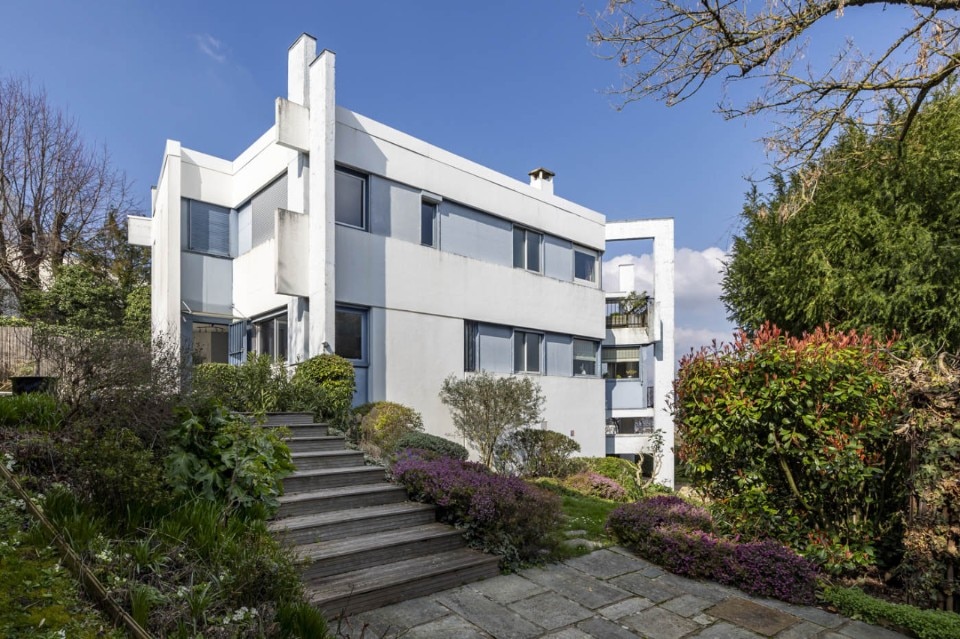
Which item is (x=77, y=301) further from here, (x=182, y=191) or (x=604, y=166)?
(x=604, y=166)

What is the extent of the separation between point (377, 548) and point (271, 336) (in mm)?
8161

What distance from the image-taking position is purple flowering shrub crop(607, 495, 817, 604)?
4.91 meters

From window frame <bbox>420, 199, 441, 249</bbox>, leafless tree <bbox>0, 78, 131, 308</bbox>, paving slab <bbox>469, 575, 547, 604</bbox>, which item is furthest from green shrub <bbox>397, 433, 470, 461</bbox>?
leafless tree <bbox>0, 78, 131, 308</bbox>

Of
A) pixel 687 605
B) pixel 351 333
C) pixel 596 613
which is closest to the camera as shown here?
pixel 596 613

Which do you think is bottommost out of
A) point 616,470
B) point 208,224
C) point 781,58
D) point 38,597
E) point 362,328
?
point 616,470

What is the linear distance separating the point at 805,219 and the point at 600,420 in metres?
8.09

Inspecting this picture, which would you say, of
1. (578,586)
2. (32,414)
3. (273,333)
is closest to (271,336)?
(273,333)

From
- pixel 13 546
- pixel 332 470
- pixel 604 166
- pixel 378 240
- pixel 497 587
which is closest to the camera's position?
pixel 13 546

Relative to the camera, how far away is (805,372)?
542 cm

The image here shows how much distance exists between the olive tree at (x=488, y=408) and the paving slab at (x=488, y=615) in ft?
23.2

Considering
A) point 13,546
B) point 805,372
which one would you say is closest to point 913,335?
point 805,372

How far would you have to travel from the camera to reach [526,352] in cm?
1517

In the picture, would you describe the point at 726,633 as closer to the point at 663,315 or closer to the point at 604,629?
the point at 604,629

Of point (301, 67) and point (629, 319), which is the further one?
point (629, 319)
